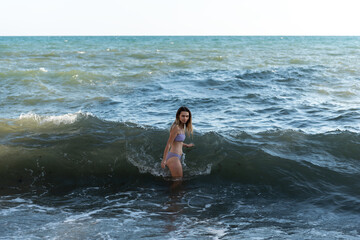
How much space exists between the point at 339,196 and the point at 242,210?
1936 mm

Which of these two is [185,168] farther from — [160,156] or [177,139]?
[177,139]

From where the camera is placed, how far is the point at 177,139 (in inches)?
286

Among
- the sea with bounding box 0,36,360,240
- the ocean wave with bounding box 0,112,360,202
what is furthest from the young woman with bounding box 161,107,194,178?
the ocean wave with bounding box 0,112,360,202

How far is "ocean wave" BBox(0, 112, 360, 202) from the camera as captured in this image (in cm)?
784

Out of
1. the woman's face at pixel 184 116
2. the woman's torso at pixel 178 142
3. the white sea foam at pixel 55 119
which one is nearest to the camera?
the woman's face at pixel 184 116

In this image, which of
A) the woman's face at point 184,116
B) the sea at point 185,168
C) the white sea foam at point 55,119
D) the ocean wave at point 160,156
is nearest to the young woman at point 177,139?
the woman's face at point 184,116

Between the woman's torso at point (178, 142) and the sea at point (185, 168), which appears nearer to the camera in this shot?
the sea at point (185, 168)

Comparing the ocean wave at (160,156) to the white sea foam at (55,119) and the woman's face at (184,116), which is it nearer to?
the white sea foam at (55,119)

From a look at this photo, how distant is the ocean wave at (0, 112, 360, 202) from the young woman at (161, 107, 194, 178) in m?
0.61

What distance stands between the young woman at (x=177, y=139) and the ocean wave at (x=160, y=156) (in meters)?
0.61

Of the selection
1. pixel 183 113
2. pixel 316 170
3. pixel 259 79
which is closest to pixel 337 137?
pixel 316 170

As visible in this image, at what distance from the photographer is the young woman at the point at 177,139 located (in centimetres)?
709

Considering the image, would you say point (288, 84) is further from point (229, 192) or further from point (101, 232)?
point (101, 232)

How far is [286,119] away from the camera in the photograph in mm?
11961
